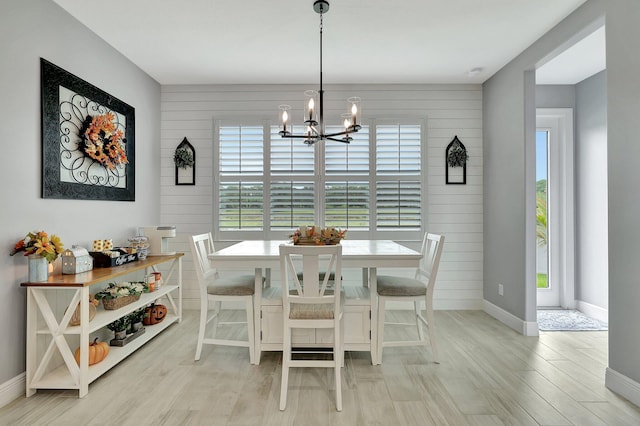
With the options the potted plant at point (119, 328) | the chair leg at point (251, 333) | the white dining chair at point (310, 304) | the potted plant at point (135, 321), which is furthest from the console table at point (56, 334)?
the white dining chair at point (310, 304)

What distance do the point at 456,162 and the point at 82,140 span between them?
A: 387 centimetres

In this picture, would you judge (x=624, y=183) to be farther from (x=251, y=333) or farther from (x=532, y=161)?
(x=251, y=333)

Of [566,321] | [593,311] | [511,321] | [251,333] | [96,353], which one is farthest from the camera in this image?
[593,311]

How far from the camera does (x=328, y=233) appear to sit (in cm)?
271

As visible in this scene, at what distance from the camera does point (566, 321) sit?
393cm

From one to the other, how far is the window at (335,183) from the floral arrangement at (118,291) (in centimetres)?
144

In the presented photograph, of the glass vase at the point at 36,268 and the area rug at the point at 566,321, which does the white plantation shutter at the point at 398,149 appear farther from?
the glass vase at the point at 36,268

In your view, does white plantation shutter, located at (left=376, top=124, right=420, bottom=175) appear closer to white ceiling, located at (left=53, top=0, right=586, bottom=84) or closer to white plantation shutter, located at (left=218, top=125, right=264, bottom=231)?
white ceiling, located at (left=53, top=0, right=586, bottom=84)

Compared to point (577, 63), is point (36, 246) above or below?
below

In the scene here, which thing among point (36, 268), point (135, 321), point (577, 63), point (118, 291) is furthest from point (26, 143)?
point (577, 63)

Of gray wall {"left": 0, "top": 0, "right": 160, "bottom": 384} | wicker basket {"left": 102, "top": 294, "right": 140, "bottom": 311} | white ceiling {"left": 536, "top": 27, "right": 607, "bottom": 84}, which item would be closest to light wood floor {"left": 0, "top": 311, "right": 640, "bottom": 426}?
wicker basket {"left": 102, "top": 294, "right": 140, "bottom": 311}

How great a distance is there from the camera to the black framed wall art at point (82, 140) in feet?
8.60

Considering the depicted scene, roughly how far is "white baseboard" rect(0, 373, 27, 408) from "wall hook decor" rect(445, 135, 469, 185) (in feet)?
14.2

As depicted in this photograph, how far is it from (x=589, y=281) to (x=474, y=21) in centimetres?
327
